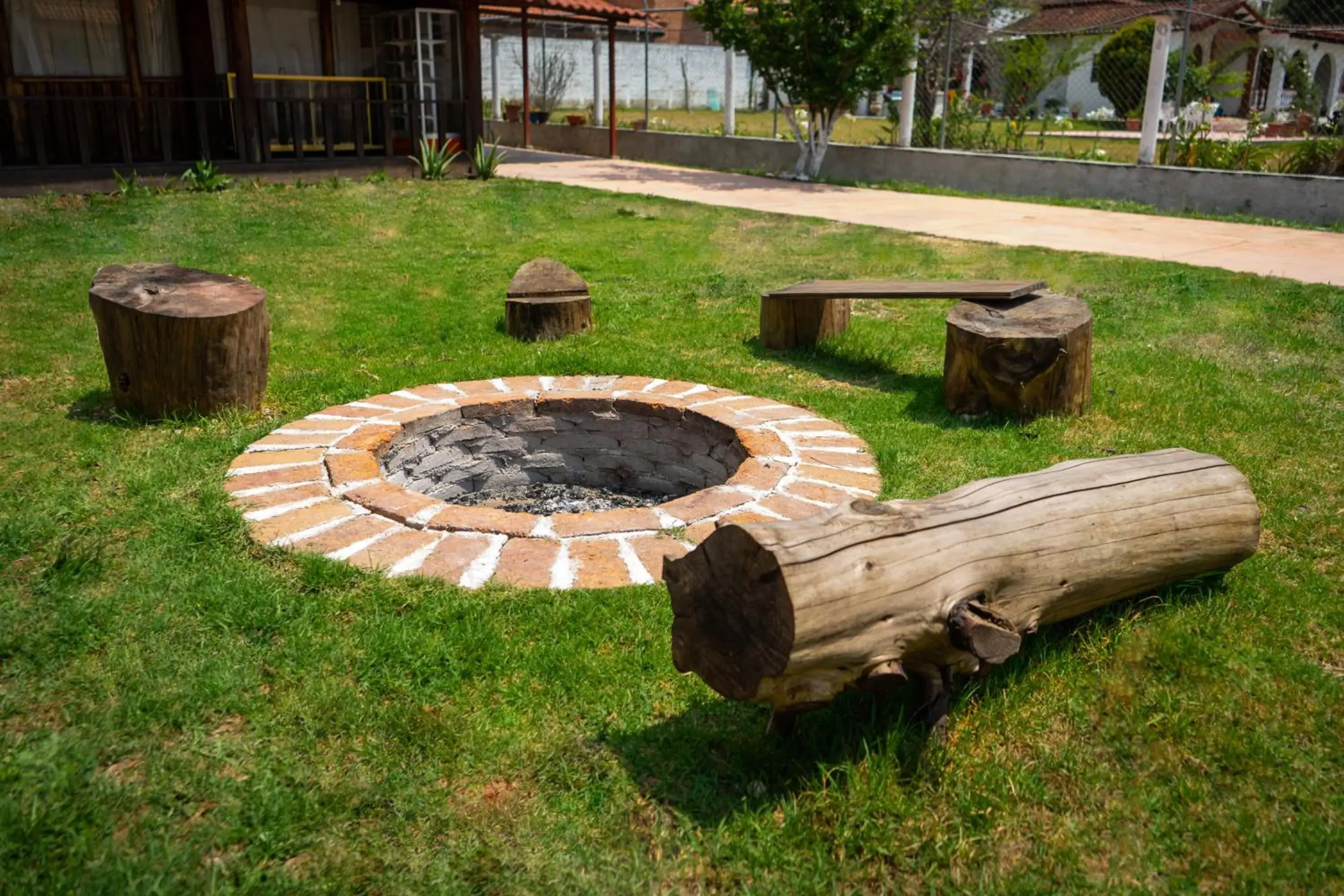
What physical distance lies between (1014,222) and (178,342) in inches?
348

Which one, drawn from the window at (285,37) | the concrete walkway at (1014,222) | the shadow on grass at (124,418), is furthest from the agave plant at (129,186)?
the shadow on grass at (124,418)

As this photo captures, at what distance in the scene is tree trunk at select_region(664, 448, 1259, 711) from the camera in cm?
225

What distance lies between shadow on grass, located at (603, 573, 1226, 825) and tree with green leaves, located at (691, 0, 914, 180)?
12312 millimetres

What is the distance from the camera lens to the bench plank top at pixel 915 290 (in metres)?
5.46

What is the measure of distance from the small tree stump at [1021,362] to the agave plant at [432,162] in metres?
9.81

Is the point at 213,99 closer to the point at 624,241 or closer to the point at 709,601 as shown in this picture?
the point at 624,241

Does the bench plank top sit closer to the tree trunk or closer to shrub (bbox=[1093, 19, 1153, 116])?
the tree trunk

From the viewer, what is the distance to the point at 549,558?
11.5ft

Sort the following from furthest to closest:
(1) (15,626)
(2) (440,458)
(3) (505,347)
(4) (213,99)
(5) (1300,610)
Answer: (4) (213,99), (3) (505,347), (2) (440,458), (5) (1300,610), (1) (15,626)

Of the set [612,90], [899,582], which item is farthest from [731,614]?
[612,90]

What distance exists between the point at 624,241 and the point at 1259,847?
8.38 meters

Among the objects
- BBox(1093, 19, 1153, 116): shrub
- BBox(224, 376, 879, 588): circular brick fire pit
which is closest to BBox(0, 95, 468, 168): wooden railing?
BBox(224, 376, 879, 588): circular brick fire pit

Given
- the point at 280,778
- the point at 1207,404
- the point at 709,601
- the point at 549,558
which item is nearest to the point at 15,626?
the point at 280,778

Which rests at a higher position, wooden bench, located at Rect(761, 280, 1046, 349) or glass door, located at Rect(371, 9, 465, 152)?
glass door, located at Rect(371, 9, 465, 152)
